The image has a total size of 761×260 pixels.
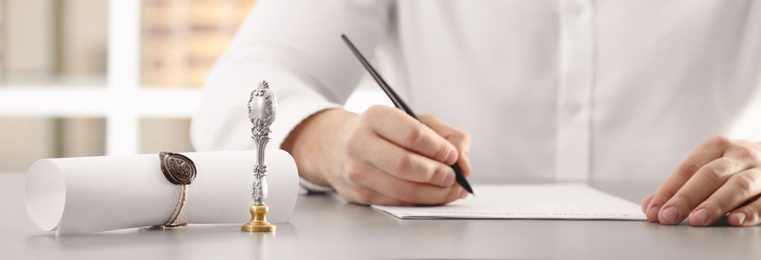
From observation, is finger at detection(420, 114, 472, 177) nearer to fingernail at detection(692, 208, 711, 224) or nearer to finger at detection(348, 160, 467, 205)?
finger at detection(348, 160, 467, 205)

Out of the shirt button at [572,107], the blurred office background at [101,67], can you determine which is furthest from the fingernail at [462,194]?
the blurred office background at [101,67]

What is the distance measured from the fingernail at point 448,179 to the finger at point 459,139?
0.13 feet

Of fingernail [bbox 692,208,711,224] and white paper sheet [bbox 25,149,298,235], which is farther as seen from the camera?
fingernail [bbox 692,208,711,224]

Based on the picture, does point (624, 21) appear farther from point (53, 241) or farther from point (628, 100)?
point (53, 241)

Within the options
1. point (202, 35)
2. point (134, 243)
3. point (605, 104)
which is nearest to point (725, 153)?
point (134, 243)

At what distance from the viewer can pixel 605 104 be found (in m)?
1.52

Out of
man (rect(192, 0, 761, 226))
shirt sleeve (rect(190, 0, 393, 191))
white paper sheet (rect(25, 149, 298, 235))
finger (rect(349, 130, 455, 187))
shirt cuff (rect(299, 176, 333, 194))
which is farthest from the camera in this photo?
man (rect(192, 0, 761, 226))

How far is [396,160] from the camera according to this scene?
0.79 metres

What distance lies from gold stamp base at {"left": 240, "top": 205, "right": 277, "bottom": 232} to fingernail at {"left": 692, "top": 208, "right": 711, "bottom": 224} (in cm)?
35

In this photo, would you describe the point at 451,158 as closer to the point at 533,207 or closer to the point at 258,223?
the point at 533,207

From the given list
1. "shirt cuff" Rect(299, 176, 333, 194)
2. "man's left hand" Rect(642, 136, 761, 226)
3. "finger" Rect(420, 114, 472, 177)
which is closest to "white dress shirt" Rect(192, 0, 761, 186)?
"shirt cuff" Rect(299, 176, 333, 194)

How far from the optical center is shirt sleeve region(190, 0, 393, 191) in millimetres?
1182

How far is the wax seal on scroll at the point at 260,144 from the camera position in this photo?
58 centimetres

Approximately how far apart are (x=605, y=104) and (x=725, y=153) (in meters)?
0.74
